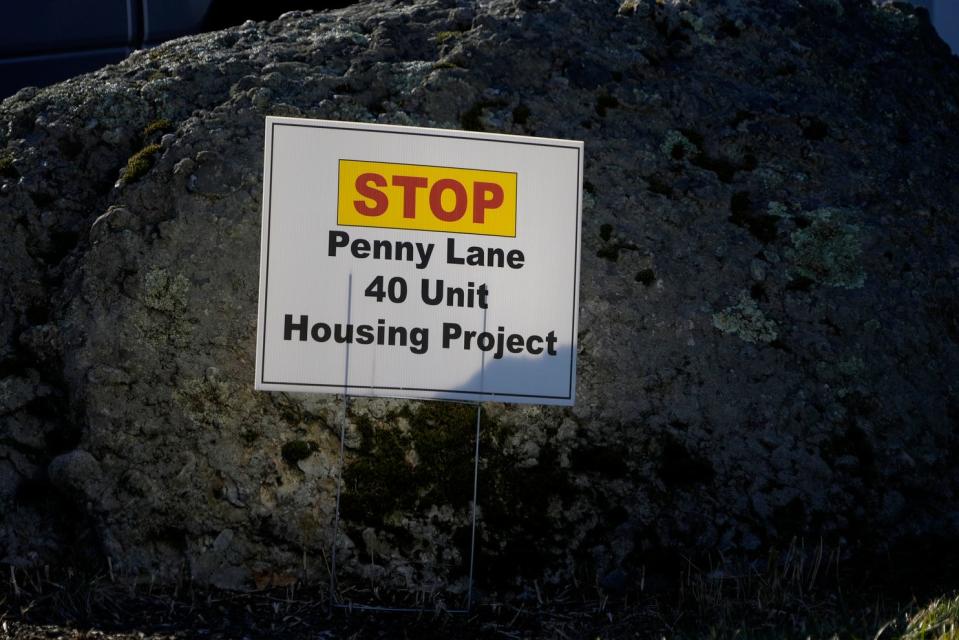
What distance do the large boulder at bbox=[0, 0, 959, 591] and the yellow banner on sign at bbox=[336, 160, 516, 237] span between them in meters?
0.48

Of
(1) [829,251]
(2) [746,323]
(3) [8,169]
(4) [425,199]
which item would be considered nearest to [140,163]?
(3) [8,169]

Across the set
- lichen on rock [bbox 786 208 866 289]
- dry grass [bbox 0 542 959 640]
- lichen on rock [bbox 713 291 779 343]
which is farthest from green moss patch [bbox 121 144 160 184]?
lichen on rock [bbox 786 208 866 289]

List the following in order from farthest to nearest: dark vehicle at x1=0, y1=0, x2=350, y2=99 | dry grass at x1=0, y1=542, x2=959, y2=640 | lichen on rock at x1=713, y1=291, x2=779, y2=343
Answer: dark vehicle at x1=0, y1=0, x2=350, y2=99 < lichen on rock at x1=713, y1=291, x2=779, y2=343 < dry grass at x1=0, y1=542, x2=959, y2=640

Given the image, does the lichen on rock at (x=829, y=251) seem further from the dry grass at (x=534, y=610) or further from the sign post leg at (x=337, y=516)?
the sign post leg at (x=337, y=516)

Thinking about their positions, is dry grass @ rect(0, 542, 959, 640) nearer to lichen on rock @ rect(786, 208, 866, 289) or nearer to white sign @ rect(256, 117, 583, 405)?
white sign @ rect(256, 117, 583, 405)

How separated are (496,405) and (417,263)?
65cm

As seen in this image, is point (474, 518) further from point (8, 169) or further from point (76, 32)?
point (76, 32)

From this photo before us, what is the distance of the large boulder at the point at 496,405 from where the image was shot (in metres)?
3.94

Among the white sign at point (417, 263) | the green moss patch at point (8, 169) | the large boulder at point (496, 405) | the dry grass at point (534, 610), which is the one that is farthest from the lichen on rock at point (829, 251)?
the green moss patch at point (8, 169)

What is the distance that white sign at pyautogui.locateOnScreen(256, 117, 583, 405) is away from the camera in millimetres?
3945

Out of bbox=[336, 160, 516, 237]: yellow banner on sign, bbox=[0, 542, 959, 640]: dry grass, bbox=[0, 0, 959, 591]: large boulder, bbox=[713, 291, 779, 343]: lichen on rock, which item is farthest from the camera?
bbox=[713, 291, 779, 343]: lichen on rock

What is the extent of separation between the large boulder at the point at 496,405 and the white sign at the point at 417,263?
227 mm

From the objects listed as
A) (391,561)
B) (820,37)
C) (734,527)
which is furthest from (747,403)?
(820,37)

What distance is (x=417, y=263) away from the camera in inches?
159
